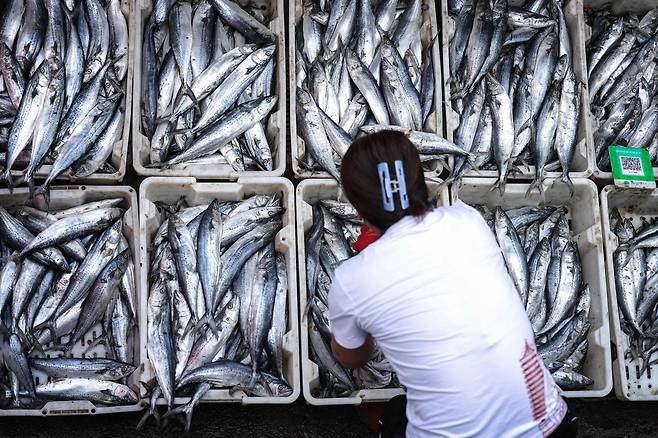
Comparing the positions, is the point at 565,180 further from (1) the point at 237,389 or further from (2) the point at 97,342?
(2) the point at 97,342

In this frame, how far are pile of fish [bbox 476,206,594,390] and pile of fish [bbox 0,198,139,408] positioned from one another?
196cm

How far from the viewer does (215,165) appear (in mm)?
3250

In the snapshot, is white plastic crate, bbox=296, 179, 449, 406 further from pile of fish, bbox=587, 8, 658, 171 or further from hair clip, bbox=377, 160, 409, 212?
pile of fish, bbox=587, 8, 658, 171

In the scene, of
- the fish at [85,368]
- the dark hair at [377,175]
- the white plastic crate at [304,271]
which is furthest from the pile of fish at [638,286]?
the fish at [85,368]

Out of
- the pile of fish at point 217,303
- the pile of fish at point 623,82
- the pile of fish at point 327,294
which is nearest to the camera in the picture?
the pile of fish at point 217,303

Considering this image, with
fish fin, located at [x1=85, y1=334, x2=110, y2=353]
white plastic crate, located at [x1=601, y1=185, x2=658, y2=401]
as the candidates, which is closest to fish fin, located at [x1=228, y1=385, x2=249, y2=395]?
fish fin, located at [x1=85, y1=334, x2=110, y2=353]

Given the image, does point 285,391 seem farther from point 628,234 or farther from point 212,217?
point 628,234

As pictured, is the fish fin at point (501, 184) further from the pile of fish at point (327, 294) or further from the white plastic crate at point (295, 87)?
the pile of fish at point (327, 294)

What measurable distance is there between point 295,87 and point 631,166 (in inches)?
75.6

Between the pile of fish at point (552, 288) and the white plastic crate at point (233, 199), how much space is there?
43.7 inches

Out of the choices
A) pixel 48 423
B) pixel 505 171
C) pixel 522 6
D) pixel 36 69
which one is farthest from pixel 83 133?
pixel 522 6

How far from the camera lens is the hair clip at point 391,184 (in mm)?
1742

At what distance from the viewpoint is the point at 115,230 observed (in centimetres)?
309

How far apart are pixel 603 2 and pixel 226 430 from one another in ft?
11.8
